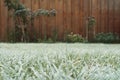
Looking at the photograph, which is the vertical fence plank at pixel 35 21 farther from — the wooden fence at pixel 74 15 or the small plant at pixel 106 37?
the small plant at pixel 106 37

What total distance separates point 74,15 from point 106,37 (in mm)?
1339

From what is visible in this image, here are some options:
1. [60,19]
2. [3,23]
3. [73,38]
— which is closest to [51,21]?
[60,19]

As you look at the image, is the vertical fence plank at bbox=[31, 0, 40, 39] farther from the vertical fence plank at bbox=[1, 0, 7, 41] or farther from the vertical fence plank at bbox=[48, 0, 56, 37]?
the vertical fence plank at bbox=[1, 0, 7, 41]

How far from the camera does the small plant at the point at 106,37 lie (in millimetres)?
11633

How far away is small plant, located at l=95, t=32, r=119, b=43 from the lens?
11.6m

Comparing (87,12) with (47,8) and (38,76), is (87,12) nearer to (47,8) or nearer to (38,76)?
(47,8)

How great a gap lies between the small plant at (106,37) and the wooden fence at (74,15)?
0.50 meters

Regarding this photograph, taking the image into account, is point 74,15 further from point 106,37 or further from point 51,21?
point 106,37

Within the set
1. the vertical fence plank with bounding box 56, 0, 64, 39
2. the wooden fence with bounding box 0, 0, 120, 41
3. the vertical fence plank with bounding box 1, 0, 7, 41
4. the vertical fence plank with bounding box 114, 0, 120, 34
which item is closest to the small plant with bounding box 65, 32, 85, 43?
the vertical fence plank with bounding box 56, 0, 64, 39

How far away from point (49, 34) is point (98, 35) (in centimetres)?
154

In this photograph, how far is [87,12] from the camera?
12.5 meters

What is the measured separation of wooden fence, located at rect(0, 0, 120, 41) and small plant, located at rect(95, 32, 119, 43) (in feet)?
1.65

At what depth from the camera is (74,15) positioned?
12438 millimetres

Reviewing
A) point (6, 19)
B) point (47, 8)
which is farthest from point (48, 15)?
point (6, 19)
